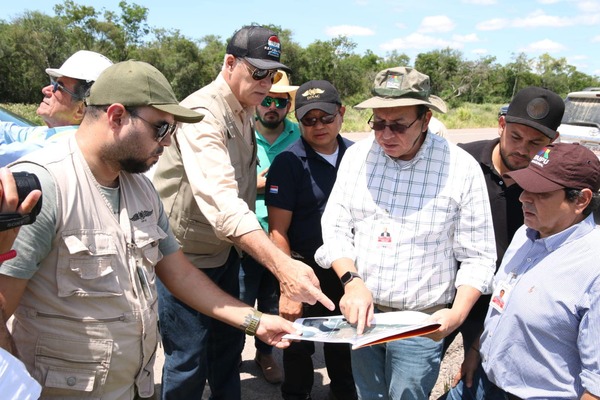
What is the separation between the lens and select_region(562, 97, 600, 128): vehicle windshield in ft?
24.3

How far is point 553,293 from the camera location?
1969 millimetres

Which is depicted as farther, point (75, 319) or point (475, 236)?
point (475, 236)

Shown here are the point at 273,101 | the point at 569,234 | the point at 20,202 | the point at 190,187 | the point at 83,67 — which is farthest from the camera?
the point at 273,101

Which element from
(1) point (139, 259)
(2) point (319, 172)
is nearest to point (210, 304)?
(1) point (139, 259)

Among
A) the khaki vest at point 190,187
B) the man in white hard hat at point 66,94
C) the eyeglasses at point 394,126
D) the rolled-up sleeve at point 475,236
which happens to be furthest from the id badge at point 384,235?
the man in white hard hat at point 66,94

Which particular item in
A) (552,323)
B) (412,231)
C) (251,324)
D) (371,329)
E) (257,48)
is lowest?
(251,324)

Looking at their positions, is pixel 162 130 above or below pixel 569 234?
above

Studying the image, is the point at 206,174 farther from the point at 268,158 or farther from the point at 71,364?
the point at 268,158

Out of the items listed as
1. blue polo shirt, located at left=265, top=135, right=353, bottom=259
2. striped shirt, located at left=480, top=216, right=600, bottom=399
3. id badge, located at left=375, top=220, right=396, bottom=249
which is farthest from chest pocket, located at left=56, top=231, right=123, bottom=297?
striped shirt, located at left=480, top=216, right=600, bottom=399

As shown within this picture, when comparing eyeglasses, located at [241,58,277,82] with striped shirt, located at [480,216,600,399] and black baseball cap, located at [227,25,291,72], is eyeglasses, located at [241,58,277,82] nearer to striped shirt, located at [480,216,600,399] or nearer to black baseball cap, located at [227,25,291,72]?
black baseball cap, located at [227,25,291,72]

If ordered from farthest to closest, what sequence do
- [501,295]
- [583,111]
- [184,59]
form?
[184,59] < [583,111] < [501,295]

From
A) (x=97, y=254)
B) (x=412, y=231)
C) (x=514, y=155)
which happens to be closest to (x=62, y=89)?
(x=97, y=254)

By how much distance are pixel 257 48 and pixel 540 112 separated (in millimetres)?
1580

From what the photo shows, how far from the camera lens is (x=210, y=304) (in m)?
2.31
